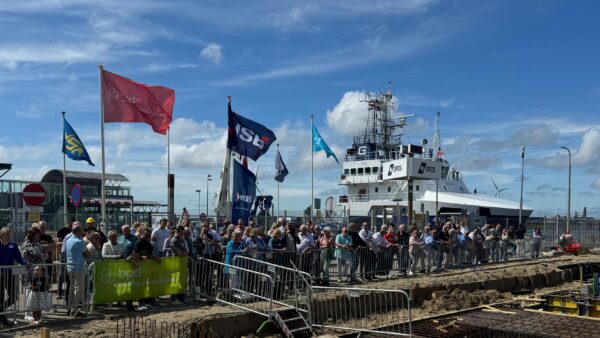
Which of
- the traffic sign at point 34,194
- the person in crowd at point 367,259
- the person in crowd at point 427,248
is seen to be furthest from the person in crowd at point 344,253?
the traffic sign at point 34,194

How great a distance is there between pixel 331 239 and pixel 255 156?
13.2ft

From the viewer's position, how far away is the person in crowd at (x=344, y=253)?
1559 cm

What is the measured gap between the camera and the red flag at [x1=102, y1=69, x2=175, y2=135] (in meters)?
14.6

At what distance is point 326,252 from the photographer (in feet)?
50.1

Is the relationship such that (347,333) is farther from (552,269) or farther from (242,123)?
(552,269)

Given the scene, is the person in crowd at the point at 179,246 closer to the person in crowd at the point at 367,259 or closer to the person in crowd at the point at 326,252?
the person in crowd at the point at 326,252

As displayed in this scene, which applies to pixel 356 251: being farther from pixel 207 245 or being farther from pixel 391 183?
pixel 391 183

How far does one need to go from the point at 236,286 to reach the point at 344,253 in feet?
14.1

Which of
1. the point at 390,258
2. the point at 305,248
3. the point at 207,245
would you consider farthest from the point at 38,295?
the point at 390,258

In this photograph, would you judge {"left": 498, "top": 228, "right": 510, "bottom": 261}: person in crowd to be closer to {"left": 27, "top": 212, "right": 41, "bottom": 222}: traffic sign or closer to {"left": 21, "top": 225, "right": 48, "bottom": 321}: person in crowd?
{"left": 27, "top": 212, "right": 41, "bottom": 222}: traffic sign

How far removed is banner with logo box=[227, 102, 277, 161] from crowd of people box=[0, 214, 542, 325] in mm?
2708

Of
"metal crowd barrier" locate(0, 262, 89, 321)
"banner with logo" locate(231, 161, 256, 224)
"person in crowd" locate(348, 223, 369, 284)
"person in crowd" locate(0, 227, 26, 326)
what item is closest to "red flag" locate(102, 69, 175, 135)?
"banner with logo" locate(231, 161, 256, 224)

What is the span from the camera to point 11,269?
9.64 metres

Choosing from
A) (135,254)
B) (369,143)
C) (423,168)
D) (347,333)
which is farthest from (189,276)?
(369,143)
